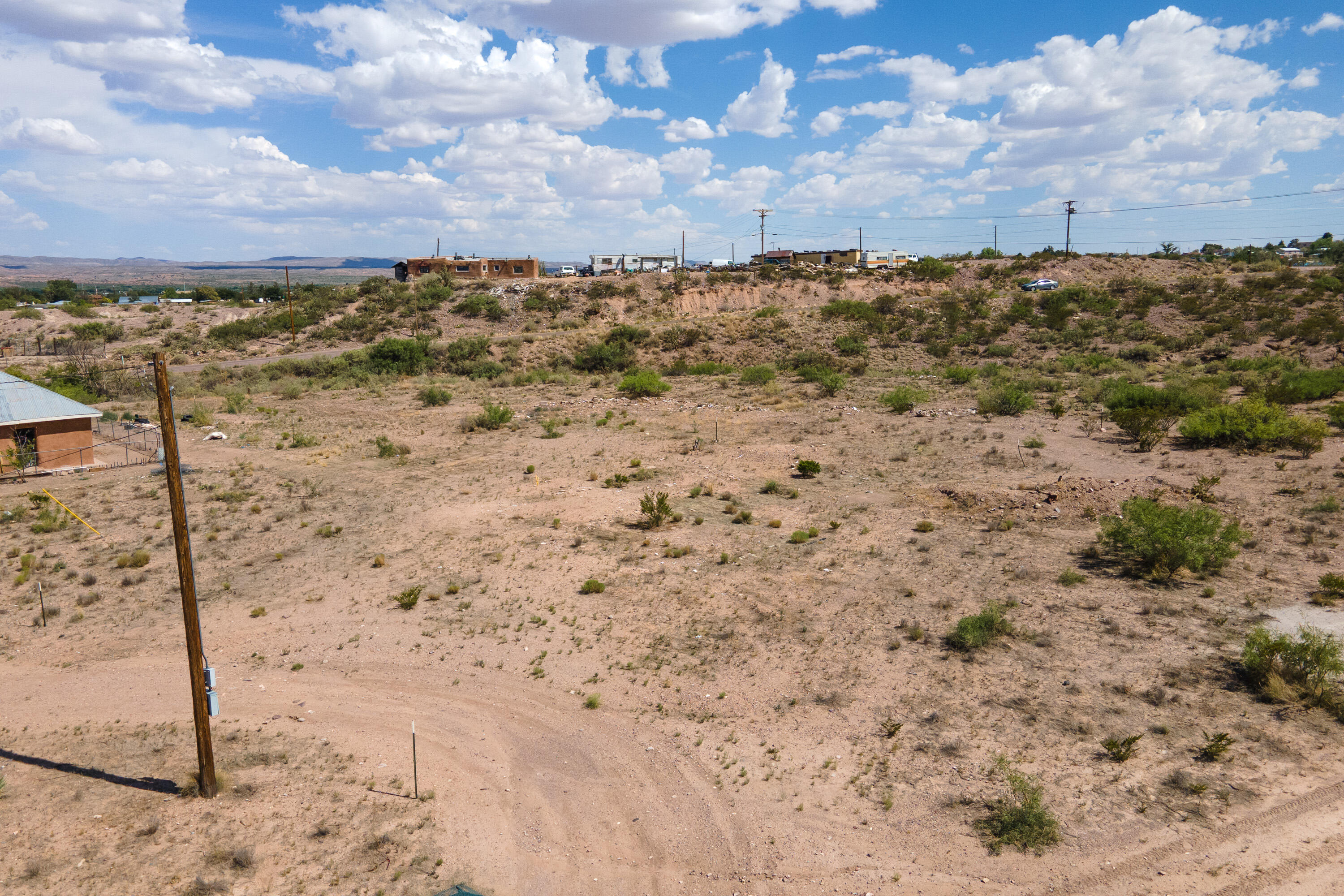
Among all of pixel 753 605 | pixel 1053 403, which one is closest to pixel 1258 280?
pixel 1053 403

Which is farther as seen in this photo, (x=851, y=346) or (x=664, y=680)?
(x=851, y=346)

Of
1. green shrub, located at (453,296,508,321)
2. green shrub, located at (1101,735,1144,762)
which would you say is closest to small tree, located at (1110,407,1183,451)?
green shrub, located at (1101,735,1144,762)

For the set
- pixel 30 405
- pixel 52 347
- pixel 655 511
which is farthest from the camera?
pixel 52 347

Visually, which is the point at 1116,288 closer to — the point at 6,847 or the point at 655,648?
the point at 655,648

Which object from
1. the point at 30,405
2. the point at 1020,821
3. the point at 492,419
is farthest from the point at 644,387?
the point at 1020,821

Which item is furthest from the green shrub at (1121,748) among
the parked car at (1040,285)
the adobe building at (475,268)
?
the adobe building at (475,268)

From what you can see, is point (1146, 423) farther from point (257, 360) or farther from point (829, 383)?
point (257, 360)

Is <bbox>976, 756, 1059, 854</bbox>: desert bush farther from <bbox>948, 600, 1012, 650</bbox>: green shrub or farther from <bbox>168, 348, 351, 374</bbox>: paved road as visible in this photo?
<bbox>168, 348, 351, 374</bbox>: paved road
